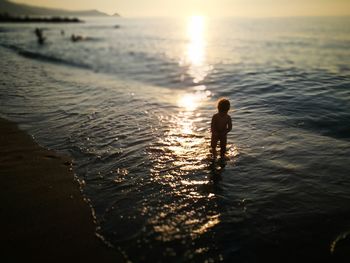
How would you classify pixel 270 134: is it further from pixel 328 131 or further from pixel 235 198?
pixel 235 198

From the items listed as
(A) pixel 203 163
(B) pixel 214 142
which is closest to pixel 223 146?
(B) pixel 214 142

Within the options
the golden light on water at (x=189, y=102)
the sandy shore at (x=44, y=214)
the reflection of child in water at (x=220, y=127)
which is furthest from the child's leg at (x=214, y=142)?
the golden light on water at (x=189, y=102)

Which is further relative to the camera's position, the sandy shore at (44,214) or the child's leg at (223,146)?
the child's leg at (223,146)

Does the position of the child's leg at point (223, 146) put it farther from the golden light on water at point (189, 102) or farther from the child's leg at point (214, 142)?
the golden light on water at point (189, 102)

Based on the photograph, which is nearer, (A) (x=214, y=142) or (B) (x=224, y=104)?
(B) (x=224, y=104)

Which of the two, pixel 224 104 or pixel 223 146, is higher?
pixel 224 104

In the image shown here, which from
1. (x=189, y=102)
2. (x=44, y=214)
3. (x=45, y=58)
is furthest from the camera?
(x=45, y=58)

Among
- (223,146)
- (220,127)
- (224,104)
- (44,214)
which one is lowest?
(44,214)

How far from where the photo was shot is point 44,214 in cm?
553

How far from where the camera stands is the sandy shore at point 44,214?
4633mm

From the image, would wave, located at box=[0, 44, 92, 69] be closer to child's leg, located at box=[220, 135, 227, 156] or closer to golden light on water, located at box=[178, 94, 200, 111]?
golden light on water, located at box=[178, 94, 200, 111]

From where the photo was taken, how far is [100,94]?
50.7 feet

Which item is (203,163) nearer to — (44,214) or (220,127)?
(220,127)

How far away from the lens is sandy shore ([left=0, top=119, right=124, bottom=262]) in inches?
182
